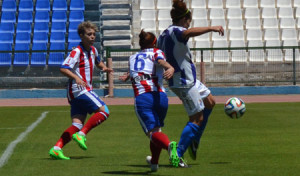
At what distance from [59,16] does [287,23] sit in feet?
32.5

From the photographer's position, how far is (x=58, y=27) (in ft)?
96.7

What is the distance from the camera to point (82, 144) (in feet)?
29.0

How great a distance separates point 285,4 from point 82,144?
24.0 meters

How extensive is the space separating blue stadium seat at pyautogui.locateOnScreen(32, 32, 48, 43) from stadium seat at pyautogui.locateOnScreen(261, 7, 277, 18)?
948 centimetres

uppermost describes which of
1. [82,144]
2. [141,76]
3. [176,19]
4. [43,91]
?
Answer: [176,19]

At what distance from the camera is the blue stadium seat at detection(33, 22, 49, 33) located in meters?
29.3

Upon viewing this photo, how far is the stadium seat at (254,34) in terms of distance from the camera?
95.8 feet

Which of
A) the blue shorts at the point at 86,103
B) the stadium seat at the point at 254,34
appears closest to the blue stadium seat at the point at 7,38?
the stadium seat at the point at 254,34

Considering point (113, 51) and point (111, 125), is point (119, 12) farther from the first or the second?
point (111, 125)

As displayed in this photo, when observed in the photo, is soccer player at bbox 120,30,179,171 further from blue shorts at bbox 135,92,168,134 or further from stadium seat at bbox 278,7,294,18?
stadium seat at bbox 278,7,294,18

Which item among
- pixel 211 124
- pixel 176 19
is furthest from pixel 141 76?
pixel 211 124

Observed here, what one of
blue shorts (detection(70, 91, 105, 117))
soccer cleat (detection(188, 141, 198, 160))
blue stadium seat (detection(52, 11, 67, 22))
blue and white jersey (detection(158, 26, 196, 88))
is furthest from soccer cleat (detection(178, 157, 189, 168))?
blue stadium seat (detection(52, 11, 67, 22))

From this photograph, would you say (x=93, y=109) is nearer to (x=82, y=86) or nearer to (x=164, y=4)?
(x=82, y=86)

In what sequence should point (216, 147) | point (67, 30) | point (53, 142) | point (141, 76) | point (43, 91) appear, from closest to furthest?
point (141, 76) < point (216, 147) < point (53, 142) < point (43, 91) < point (67, 30)
